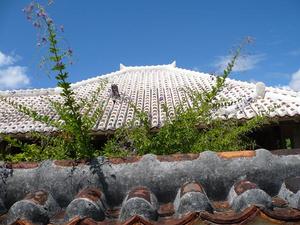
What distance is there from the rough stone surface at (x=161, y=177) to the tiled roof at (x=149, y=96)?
378 centimetres

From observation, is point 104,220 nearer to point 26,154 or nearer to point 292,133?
point 26,154

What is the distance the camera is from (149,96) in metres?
12.4

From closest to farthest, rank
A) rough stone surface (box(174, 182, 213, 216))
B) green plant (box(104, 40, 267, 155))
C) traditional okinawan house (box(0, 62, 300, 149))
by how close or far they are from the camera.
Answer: rough stone surface (box(174, 182, 213, 216)) < green plant (box(104, 40, 267, 155)) < traditional okinawan house (box(0, 62, 300, 149))

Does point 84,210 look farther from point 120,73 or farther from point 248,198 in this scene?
point 120,73

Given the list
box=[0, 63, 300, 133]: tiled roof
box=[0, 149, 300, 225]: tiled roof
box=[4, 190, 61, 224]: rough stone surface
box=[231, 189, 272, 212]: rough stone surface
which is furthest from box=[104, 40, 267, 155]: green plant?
box=[0, 63, 300, 133]: tiled roof

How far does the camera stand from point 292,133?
29.5ft

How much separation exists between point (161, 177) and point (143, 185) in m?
0.11

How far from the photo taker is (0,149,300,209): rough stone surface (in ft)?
7.55

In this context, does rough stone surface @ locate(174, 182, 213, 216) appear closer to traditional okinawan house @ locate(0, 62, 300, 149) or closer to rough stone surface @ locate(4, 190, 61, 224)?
rough stone surface @ locate(4, 190, 61, 224)

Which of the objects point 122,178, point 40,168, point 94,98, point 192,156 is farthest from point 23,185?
point 94,98

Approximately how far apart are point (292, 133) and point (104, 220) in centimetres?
769

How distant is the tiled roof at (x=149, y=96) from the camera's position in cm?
909

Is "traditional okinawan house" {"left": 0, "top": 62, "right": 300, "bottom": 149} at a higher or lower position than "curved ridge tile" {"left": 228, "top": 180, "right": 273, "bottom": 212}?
higher

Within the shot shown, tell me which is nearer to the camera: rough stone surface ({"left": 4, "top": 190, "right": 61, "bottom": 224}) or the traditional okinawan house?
rough stone surface ({"left": 4, "top": 190, "right": 61, "bottom": 224})
